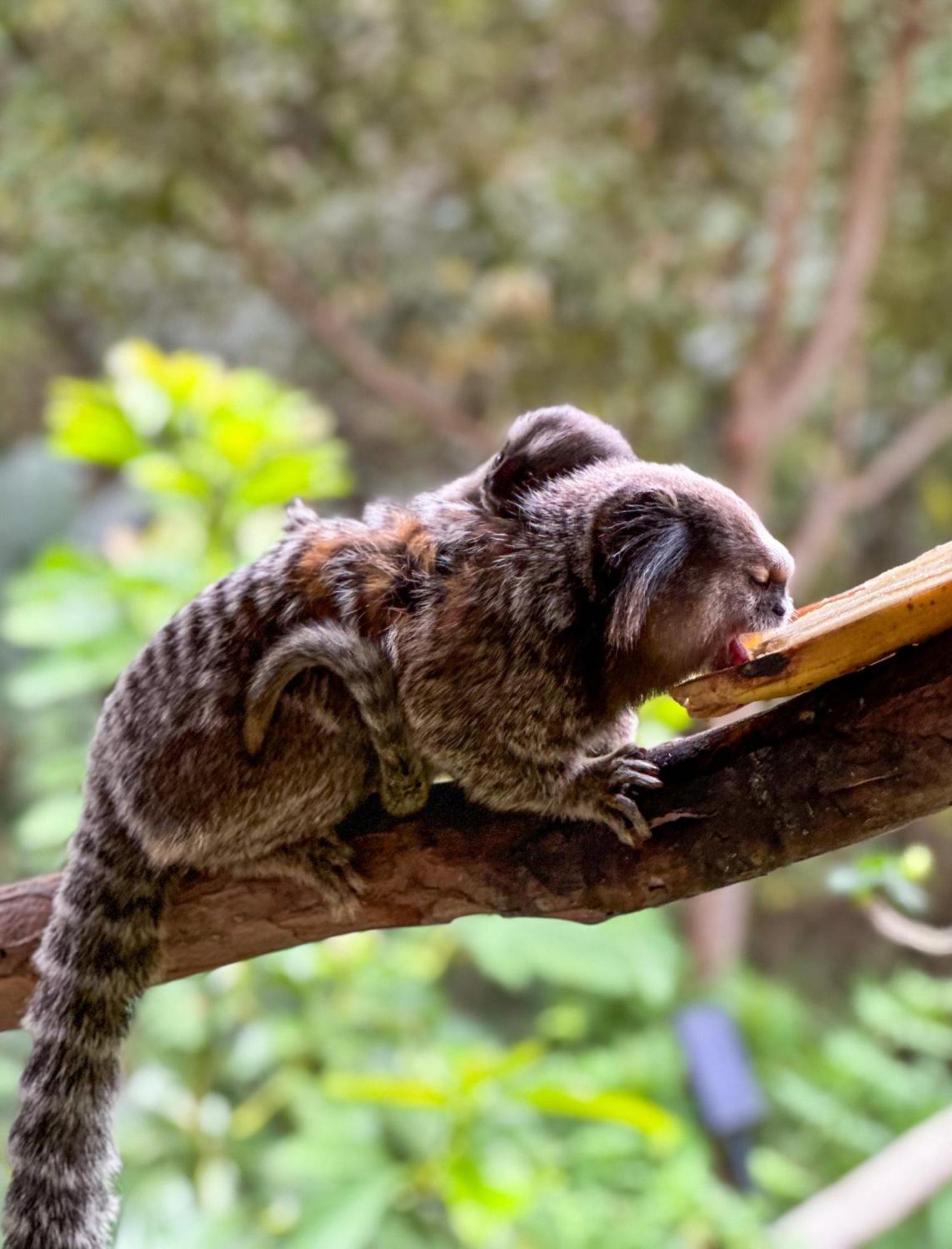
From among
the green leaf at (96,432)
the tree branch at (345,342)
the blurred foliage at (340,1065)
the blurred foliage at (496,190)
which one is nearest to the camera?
the blurred foliage at (340,1065)

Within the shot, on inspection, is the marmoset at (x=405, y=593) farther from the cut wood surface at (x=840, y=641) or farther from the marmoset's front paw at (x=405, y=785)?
the cut wood surface at (x=840, y=641)

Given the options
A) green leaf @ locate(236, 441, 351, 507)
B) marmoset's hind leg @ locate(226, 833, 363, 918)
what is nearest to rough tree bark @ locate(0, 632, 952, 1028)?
marmoset's hind leg @ locate(226, 833, 363, 918)

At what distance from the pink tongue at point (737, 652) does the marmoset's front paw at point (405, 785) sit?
16.0 inches

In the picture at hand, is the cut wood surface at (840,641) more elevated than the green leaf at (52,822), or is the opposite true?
the green leaf at (52,822)

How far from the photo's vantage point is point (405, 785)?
59.3 inches

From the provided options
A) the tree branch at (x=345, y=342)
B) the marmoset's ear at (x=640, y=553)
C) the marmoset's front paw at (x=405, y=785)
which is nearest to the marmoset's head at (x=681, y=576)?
the marmoset's ear at (x=640, y=553)

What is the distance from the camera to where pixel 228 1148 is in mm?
2914

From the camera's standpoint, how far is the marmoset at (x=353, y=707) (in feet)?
4.70

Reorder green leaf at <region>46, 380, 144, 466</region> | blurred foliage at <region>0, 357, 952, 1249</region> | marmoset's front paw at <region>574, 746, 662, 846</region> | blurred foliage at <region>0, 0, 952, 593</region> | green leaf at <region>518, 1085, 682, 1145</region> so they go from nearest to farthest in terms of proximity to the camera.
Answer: marmoset's front paw at <region>574, 746, 662, 846</region>, green leaf at <region>518, 1085, 682, 1145</region>, blurred foliage at <region>0, 357, 952, 1249</region>, green leaf at <region>46, 380, 144, 466</region>, blurred foliage at <region>0, 0, 952, 593</region>

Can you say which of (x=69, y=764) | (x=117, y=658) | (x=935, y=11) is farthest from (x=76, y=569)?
(x=935, y=11)

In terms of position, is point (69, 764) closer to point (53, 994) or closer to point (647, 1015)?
point (53, 994)

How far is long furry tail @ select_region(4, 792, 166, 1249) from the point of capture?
4.68 feet

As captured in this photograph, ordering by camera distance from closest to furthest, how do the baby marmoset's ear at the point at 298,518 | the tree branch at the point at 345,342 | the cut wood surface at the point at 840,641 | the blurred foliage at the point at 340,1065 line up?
1. the cut wood surface at the point at 840,641
2. the baby marmoset's ear at the point at 298,518
3. the blurred foliage at the point at 340,1065
4. the tree branch at the point at 345,342

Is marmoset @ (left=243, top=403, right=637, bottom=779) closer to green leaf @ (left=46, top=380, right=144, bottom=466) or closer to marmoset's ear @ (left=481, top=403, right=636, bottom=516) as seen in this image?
marmoset's ear @ (left=481, top=403, right=636, bottom=516)
